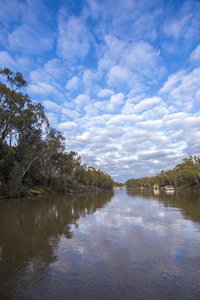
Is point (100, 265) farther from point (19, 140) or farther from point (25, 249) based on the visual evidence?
point (19, 140)

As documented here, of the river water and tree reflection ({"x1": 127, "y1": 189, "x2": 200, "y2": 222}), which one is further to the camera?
tree reflection ({"x1": 127, "y1": 189, "x2": 200, "y2": 222})

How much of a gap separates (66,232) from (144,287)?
672 cm

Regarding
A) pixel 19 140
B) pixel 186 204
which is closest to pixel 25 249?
pixel 186 204

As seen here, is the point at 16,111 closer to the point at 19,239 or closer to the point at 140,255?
the point at 19,239

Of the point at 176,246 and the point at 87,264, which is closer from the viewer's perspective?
the point at 87,264

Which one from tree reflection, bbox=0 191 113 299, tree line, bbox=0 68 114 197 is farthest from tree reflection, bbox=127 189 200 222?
tree line, bbox=0 68 114 197

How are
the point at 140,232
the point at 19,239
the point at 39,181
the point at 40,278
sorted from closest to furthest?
the point at 40,278
the point at 19,239
the point at 140,232
the point at 39,181

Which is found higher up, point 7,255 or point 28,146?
point 28,146

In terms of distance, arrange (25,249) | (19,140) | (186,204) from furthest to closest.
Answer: (19,140) < (186,204) < (25,249)

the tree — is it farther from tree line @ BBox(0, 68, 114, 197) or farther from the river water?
the river water

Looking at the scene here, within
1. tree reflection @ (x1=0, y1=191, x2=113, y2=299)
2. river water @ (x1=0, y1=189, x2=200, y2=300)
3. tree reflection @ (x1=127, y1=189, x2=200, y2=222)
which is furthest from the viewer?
tree reflection @ (x1=127, y1=189, x2=200, y2=222)

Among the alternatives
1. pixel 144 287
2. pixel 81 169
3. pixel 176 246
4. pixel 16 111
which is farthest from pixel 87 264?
pixel 81 169

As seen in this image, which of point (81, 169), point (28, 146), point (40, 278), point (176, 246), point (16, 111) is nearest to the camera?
point (40, 278)

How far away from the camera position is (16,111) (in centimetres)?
3269
